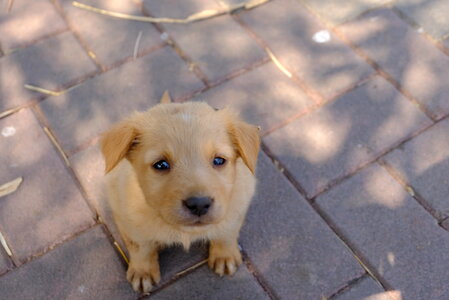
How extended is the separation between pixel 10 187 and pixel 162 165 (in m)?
1.52

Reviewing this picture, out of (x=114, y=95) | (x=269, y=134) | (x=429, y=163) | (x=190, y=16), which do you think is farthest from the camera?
(x=190, y=16)

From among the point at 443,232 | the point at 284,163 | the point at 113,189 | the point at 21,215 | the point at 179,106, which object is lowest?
the point at 443,232

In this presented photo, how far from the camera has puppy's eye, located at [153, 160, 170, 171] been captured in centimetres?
254

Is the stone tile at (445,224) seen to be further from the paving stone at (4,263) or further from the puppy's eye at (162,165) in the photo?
the paving stone at (4,263)

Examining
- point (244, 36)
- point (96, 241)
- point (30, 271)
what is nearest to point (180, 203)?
point (96, 241)

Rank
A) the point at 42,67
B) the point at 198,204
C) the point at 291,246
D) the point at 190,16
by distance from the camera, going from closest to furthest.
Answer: the point at 198,204 → the point at 291,246 → the point at 42,67 → the point at 190,16

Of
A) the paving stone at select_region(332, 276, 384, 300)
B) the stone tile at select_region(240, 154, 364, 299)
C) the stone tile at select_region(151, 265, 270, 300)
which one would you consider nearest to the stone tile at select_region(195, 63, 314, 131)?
the stone tile at select_region(240, 154, 364, 299)

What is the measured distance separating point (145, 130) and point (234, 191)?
617 millimetres

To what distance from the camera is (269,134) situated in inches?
148

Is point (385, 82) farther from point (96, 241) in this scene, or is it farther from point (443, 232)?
point (96, 241)

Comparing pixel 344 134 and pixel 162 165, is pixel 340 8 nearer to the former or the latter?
pixel 344 134

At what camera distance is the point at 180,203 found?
2441mm

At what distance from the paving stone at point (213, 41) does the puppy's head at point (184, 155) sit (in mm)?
1463

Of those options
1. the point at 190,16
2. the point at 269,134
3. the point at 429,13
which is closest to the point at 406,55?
the point at 429,13
